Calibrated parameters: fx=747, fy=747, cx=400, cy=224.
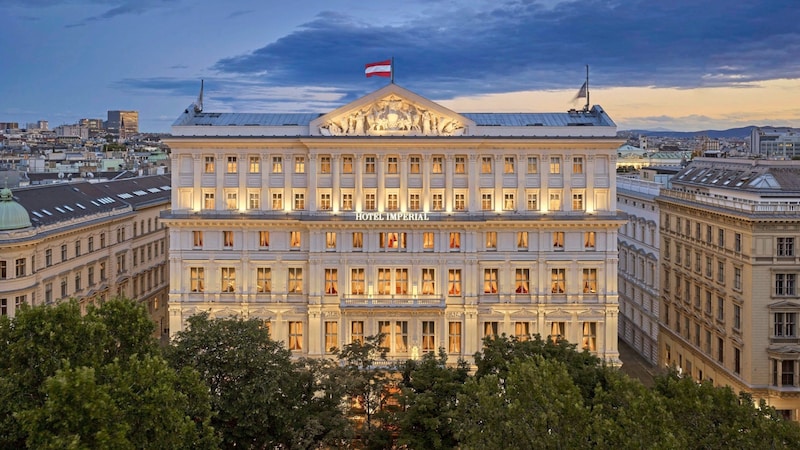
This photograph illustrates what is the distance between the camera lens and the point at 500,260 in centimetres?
7900

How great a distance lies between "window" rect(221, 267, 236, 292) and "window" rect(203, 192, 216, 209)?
682 cm

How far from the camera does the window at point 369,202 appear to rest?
79.2m

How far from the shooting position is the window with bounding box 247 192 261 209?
263ft

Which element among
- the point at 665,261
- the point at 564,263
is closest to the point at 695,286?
the point at 665,261

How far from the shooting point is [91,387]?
1375 inches

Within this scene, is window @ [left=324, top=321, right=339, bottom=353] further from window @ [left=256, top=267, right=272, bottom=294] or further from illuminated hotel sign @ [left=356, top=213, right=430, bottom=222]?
illuminated hotel sign @ [left=356, top=213, right=430, bottom=222]

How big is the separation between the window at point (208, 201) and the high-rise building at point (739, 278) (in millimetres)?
53161

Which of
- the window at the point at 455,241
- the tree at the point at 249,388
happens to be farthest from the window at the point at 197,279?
the tree at the point at 249,388

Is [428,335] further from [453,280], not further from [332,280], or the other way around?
[332,280]

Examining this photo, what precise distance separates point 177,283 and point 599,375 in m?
46.9

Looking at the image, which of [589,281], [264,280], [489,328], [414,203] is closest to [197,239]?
[264,280]

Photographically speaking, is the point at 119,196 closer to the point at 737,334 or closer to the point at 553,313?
the point at 553,313

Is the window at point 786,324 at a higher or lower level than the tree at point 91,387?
lower

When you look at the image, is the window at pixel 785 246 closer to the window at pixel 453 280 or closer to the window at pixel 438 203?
the window at pixel 453 280
